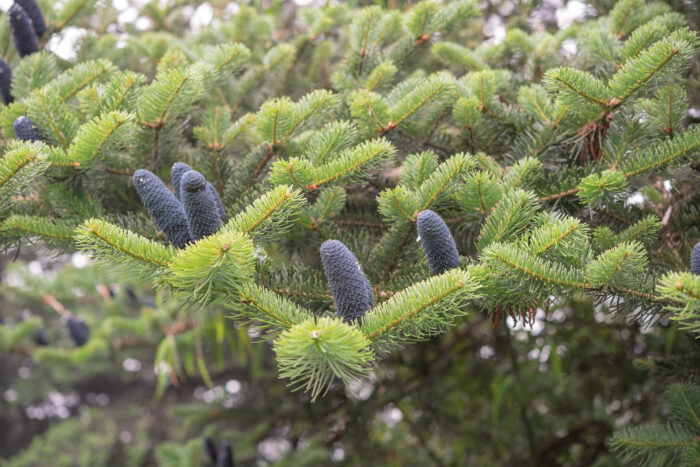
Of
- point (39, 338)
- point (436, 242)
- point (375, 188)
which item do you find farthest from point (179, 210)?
point (39, 338)

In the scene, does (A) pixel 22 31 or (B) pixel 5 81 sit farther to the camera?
(A) pixel 22 31

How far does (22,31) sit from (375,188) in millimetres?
1423

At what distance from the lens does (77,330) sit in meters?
2.90

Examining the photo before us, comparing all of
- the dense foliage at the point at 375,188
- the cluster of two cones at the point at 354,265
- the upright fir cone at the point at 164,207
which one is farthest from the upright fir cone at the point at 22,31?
the cluster of two cones at the point at 354,265

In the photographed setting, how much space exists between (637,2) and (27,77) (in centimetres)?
219

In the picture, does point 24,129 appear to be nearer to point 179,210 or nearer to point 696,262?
point 179,210

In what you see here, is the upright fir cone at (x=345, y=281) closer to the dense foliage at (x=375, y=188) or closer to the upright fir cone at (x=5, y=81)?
the dense foliage at (x=375, y=188)

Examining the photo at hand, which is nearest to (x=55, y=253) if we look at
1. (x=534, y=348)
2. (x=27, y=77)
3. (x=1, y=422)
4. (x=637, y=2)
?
(x=27, y=77)

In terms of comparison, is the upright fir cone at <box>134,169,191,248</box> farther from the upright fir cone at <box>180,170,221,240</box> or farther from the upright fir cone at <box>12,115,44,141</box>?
the upright fir cone at <box>12,115,44,141</box>

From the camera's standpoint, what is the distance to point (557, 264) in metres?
1.04

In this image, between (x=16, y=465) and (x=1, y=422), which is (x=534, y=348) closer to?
(x=16, y=465)

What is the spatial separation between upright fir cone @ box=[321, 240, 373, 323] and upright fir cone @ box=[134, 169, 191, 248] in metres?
0.35

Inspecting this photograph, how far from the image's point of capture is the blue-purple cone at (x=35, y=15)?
1.92 meters

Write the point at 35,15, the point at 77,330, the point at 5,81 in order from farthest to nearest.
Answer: the point at 77,330 < the point at 35,15 < the point at 5,81
